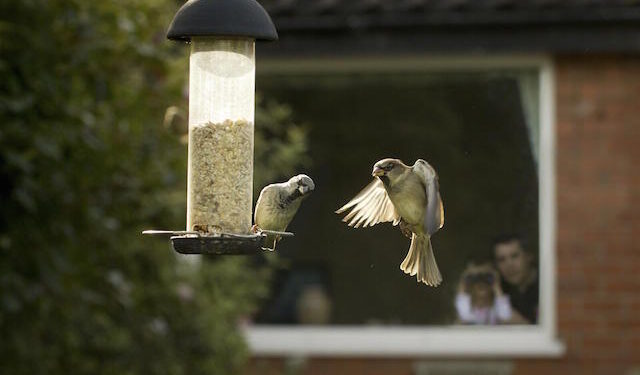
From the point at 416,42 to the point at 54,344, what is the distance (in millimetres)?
3175

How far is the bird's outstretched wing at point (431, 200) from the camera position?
3.25m

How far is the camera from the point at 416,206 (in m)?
3.42

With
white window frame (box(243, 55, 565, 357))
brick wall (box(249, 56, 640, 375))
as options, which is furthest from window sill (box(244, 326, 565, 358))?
brick wall (box(249, 56, 640, 375))

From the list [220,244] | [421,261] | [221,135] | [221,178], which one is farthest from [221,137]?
[421,261]

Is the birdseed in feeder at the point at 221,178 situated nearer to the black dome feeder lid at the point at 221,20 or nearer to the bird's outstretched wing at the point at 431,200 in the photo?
the black dome feeder lid at the point at 221,20

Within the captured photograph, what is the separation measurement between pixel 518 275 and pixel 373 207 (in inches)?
112

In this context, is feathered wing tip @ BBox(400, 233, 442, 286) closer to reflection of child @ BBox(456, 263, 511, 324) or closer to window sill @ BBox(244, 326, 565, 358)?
reflection of child @ BBox(456, 263, 511, 324)

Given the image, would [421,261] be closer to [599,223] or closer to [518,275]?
Result: [518,275]

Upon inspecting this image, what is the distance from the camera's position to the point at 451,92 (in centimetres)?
880

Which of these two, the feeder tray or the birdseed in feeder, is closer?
the feeder tray

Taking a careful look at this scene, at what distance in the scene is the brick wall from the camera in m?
8.51

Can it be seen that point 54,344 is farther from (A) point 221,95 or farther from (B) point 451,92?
(B) point 451,92

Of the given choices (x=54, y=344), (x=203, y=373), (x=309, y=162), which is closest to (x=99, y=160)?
(x=54, y=344)

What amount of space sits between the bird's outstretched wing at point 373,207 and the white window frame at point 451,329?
15.8 feet
